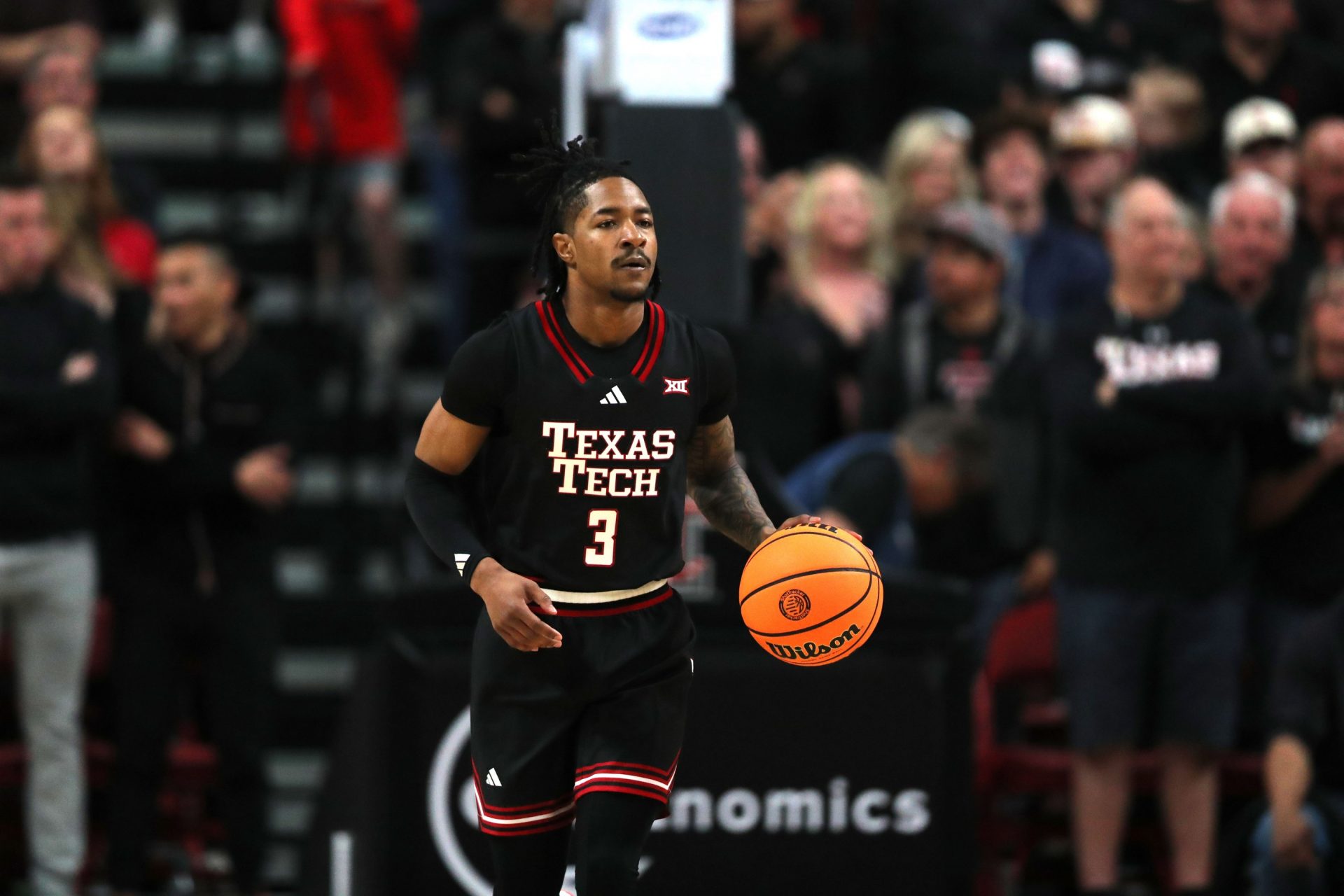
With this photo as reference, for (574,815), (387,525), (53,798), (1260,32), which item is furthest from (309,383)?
(574,815)

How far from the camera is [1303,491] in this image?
7672 millimetres

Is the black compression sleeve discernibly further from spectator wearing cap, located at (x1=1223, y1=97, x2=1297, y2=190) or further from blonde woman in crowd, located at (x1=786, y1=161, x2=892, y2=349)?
spectator wearing cap, located at (x1=1223, y1=97, x2=1297, y2=190)

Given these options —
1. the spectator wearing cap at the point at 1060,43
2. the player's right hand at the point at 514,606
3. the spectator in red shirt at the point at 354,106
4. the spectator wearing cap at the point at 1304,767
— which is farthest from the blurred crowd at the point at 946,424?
the player's right hand at the point at 514,606

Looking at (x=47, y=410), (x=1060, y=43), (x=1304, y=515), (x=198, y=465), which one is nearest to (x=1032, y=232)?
(x=1060, y=43)

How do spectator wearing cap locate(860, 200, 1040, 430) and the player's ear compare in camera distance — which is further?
spectator wearing cap locate(860, 200, 1040, 430)

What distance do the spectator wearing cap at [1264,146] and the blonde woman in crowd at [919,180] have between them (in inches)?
49.0

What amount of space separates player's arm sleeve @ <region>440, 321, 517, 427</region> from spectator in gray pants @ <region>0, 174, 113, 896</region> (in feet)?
10.8

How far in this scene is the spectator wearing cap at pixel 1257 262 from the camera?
826 cm

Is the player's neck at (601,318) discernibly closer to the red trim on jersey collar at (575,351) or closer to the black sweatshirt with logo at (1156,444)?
the red trim on jersey collar at (575,351)

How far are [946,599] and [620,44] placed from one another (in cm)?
214

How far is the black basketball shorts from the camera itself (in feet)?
15.5

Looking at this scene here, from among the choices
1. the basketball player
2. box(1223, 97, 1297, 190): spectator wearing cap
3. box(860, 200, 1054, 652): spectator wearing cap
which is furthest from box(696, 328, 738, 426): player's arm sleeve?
box(1223, 97, 1297, 190): spectator wearing cap

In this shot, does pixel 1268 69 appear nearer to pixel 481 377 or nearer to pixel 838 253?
pixel 838 253

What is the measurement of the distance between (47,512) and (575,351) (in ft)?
11.4
